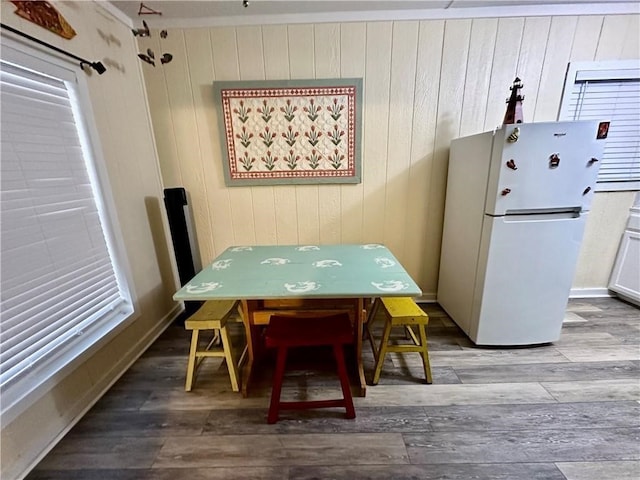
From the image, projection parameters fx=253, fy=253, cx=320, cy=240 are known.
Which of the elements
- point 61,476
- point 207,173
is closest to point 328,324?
point 61,476

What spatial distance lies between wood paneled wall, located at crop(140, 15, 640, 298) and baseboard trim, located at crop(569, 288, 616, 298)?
1.67ft

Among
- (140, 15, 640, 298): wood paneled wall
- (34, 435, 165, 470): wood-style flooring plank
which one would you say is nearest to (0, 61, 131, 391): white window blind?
(34, 435, 165, 470): wood-style flooring plank

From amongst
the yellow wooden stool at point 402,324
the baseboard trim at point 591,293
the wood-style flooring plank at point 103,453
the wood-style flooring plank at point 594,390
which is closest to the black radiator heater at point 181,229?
the wood-style flooring plank at point 103,453

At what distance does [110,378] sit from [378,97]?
9.05 feet

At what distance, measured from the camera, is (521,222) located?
1627 millimetres

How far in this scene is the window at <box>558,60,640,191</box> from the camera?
1974mm

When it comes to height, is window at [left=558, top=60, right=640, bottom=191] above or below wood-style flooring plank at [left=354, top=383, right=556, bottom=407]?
above

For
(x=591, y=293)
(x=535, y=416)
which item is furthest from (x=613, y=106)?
(x=535, y=416)

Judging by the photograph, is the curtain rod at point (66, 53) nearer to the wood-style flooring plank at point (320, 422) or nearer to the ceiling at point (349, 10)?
the ceiling at point (349, 10)

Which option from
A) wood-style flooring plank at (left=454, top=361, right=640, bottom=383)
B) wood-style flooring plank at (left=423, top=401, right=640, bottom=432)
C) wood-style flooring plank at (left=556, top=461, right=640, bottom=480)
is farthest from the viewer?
wood-style flooring plank at (left=454, top=361, right=640, bottom=383)

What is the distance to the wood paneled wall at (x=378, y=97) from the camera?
193cm

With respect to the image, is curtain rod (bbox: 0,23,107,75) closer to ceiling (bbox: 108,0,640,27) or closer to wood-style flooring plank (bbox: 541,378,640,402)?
ceiling (bbox: 108,0,640,27)

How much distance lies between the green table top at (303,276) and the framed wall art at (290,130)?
713 mm

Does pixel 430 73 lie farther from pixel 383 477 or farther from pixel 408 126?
pixel 383 477
